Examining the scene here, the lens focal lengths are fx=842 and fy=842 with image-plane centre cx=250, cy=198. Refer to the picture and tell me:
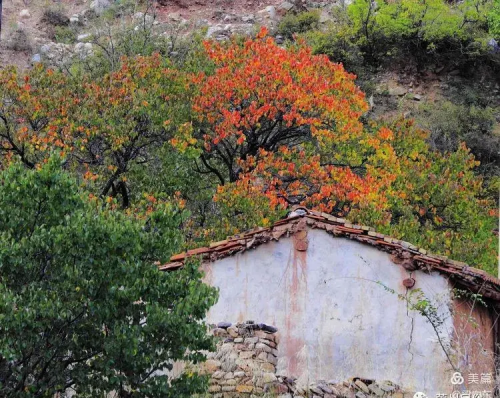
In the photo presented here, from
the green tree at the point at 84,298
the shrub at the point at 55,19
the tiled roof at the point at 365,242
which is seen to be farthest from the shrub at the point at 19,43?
the green tree at the point at 84,298

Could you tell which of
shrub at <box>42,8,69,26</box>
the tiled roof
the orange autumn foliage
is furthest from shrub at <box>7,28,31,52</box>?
the tiled roof

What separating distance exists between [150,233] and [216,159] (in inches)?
492

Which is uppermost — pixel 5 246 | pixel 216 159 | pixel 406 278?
pixel 5 246

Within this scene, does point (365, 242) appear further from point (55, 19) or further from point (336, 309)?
point (55, 19)

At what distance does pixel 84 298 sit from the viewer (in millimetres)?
9852

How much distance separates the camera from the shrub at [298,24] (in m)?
40.9

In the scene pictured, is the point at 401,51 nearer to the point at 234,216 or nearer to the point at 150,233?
the point at 234,216

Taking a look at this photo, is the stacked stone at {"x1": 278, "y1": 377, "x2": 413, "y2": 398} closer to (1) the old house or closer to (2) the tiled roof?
(1) the old house

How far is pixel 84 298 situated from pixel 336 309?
4519mm

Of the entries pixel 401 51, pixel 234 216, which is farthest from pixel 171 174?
pixel 401 51

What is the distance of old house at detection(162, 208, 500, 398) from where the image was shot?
39.9ft

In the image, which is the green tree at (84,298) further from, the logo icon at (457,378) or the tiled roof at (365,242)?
the logo icon at (457,378)

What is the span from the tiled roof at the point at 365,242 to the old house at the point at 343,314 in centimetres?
2

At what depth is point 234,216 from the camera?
19.2 m
